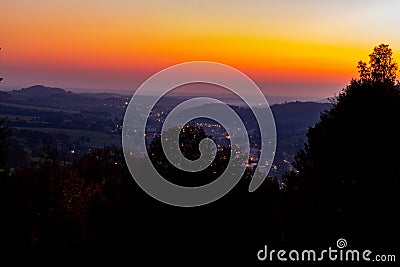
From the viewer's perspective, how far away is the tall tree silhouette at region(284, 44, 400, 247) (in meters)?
16.6

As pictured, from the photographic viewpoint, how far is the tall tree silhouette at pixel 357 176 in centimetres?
1659

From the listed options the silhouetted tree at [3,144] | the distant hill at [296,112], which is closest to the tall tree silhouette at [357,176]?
the silhouetted tree at [3,144]

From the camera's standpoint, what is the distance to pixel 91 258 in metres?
20.8

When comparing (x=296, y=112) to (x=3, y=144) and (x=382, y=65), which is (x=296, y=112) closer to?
(x=382, y=65)

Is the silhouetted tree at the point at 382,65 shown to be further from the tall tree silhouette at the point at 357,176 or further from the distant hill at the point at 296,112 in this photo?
the distant hill at the point at 296,112

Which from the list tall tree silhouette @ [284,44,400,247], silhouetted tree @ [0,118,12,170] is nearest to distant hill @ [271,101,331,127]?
silhouetted tree @ [0,118,12,170]

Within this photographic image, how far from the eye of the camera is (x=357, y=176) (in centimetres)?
1762

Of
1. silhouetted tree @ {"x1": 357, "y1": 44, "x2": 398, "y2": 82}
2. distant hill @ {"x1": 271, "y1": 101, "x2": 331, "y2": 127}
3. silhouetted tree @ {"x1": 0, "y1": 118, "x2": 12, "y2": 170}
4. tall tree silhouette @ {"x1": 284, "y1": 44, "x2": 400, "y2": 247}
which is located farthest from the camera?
distant hill @ {"x1": 271, "y1": 101, "x2": 331, "y2": 127}

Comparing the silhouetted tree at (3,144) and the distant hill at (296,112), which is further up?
the distant hill at (296,112)

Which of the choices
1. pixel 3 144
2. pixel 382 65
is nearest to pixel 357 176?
pixel 382 65

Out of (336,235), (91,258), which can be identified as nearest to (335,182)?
(336,235)

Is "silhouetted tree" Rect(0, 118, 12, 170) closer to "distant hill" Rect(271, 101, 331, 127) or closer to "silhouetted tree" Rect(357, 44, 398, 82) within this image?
"silhouetted tree" Rect(357, 44, 398, 82)

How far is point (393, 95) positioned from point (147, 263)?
13.7 metres

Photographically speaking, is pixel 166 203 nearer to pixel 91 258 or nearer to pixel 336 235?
pixel 91 258
